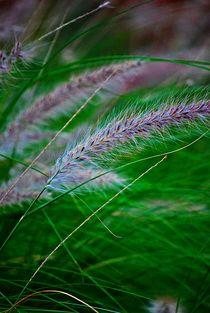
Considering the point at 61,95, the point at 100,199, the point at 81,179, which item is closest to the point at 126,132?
the point at 81,179

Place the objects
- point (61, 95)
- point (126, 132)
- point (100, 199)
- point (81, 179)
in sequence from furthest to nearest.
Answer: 1. point (100, 199)
2. point (61, 95)
3. point (81, 179)
4. point (126, 132)

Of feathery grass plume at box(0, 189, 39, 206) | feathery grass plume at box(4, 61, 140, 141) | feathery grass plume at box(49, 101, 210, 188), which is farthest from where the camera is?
feathery grass plume at box(4, 61, 140, 141)

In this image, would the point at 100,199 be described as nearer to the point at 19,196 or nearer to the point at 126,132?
the point at 19,196

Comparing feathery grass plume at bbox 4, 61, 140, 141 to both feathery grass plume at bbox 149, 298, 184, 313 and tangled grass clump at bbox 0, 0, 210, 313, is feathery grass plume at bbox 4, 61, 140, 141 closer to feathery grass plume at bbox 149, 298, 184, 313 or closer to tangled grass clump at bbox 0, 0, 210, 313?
tangled grass clump at bbox 0, 0, 210, 313

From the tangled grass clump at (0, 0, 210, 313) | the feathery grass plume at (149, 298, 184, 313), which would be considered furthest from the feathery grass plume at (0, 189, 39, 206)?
the feathery grass plume at (149, 298, 184, 313)

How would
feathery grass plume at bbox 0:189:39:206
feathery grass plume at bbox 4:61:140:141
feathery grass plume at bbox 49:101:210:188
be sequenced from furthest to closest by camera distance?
feathery grass plume at bbox 4:61:140:141 < feathery grass plume at bbox 0:189:39:206 < feathery grass plume at bbox 49:101:210:188

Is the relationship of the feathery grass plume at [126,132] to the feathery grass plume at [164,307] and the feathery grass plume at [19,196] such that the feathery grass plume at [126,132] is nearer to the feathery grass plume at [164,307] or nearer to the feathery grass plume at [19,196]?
the feathery grass plume at [19,196]

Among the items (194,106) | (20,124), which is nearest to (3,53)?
(20,124)
